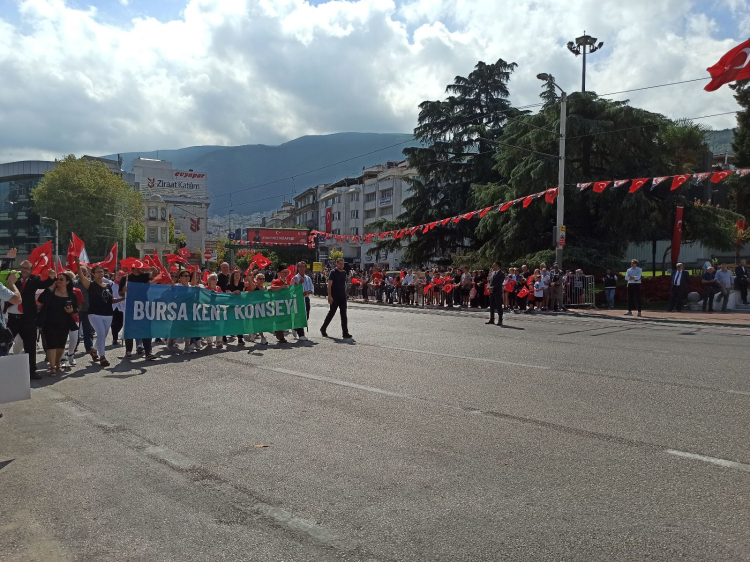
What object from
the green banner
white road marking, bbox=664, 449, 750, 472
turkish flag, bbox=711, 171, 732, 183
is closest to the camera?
white road marking, bbox=664, 449, 750, 472

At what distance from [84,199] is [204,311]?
2738 inches

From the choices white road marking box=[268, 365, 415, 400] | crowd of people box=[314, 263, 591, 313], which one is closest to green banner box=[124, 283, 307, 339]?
white road marking box=[268, 365, 415, 400]

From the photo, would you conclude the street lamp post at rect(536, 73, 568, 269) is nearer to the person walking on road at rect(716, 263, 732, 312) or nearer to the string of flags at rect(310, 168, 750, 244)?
the string of flags at rect(310, 168, 750, 244)

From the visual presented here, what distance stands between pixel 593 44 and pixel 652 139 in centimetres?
590

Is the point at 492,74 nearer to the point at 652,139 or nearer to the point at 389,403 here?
the point at 652,139

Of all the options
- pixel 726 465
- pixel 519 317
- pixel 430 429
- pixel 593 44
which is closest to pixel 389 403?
pixel 430 429

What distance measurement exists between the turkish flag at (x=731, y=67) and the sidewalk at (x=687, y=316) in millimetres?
7781

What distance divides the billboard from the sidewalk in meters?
55.4

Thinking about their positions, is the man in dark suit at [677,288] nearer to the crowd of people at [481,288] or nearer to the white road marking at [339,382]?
the crowd of people at [481,288]

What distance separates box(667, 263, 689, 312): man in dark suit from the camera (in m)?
23.6

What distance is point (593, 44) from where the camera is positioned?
34688 mm

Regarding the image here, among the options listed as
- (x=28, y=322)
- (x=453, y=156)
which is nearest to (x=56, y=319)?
(x=28, y=322)

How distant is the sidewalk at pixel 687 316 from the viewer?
65.9 ft

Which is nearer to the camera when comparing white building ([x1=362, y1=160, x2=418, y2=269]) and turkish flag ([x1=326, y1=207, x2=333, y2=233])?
Answer: white building ([x1=362, y1=160, x2=418, y2=269])
